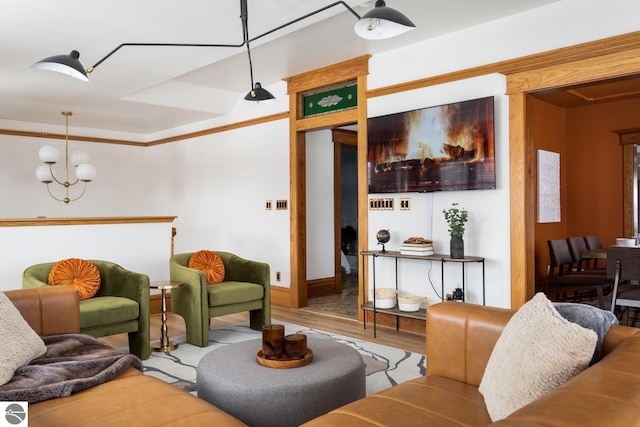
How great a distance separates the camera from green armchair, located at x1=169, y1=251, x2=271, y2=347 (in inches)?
169

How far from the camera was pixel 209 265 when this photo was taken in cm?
488

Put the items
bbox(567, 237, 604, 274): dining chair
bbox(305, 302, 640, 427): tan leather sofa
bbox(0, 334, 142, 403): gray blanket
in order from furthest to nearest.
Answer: bbox(567, 237, 604, 274): dining chair, bbox(0, 334, 142, 403): gray blanket, bbox(305, 302, 640, 427): tan leather sofa

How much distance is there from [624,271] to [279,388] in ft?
10.8

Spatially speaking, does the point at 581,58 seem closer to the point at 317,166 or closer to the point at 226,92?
the point at 317,166

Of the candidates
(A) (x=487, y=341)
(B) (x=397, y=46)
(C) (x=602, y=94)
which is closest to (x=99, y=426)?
(A) (x=487, y=341)

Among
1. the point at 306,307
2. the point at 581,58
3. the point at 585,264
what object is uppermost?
the point at 581,58

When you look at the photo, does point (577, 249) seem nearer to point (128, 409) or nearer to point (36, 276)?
point (128, 409)

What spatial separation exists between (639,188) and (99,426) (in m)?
7.35

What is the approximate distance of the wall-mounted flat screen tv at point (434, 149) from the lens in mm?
4227

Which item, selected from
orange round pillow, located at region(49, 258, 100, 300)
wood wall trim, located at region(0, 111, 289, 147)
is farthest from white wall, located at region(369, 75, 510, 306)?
orange round pillow, located at region(49, 258, 100, 300)

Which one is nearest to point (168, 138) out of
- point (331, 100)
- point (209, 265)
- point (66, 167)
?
point (66, 167)

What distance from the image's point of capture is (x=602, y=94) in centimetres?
645

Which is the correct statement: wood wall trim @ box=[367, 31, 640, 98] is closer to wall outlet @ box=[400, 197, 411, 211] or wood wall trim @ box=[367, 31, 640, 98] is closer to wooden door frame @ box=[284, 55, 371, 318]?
wooden door frame @ box=[284, 55, 371, 318]

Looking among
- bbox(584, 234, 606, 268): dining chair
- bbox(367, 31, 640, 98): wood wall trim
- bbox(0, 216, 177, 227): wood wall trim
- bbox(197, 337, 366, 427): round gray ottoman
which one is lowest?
bbox(197, 337, 366, 427): round gray ottoman
